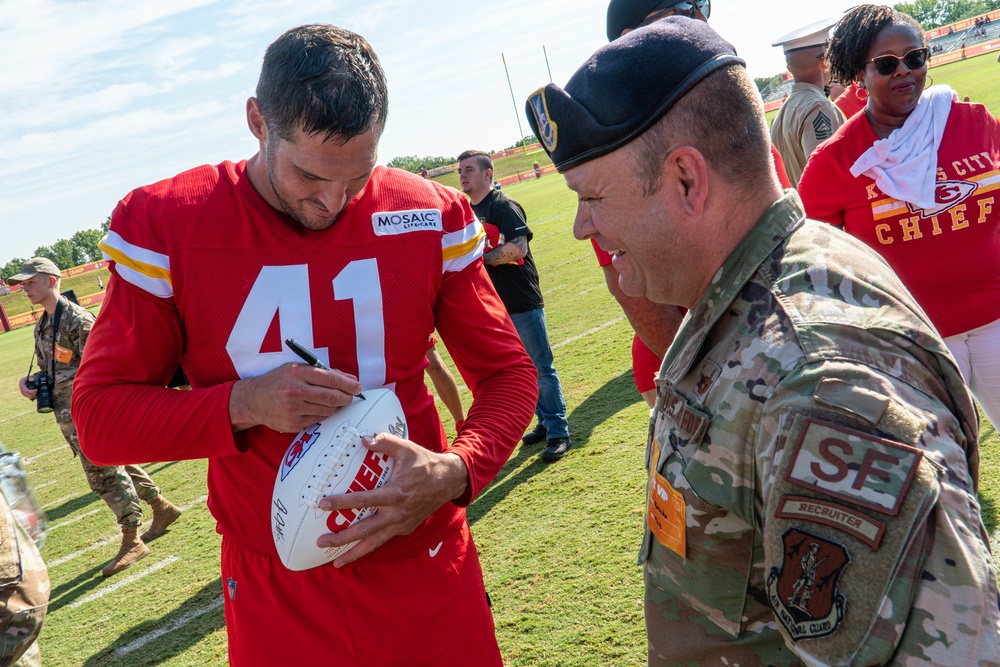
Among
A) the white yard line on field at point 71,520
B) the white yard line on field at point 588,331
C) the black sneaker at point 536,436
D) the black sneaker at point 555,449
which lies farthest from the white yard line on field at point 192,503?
the white yard line on field at point 588,331

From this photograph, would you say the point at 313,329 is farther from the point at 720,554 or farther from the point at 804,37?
the point at 804,37

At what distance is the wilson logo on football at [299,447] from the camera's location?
7.02 ft

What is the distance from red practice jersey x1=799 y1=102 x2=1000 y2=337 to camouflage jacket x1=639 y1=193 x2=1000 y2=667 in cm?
232

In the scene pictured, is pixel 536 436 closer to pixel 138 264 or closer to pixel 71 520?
pixel 71 520

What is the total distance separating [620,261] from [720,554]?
0.64m

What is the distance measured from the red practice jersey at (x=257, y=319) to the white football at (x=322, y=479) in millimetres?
119

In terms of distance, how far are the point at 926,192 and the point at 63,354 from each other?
7346 millimetres

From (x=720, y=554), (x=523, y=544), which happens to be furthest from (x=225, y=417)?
(x=523, y=544)

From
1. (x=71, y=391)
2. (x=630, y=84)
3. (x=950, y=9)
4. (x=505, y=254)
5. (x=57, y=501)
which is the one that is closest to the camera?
(x=630, y=84)

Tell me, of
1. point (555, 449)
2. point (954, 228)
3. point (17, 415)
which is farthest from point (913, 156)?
point (17, 415)

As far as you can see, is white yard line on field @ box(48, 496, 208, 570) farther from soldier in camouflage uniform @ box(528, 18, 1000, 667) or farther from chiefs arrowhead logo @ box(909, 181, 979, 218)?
chiefs arrowhead logo @ box(909, 181, 979, 218)

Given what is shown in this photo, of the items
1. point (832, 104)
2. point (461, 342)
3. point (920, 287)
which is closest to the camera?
point (461, 342)

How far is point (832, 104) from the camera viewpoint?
211 inches

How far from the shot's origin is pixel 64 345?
7324 millimetres
